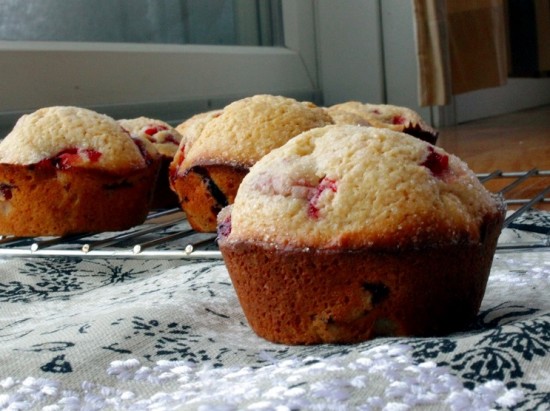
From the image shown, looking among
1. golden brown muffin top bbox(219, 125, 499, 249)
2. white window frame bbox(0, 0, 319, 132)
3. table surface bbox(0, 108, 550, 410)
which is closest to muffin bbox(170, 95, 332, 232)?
table surface bbox(0, 108, 550, 410)

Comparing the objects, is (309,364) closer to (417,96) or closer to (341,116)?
(341,116)

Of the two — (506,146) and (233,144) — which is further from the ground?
(233,144)

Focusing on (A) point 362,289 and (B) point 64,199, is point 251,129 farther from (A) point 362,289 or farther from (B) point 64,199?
(A) point 362,289

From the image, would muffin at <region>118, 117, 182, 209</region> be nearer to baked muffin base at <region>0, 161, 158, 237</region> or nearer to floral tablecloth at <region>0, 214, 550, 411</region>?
baked muffin base at <region>0, 161, 158, 237</region>

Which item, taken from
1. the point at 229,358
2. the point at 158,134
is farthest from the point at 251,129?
the point at 229,358

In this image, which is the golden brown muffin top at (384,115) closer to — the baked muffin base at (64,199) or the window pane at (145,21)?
the baked muffin base at (64,199)

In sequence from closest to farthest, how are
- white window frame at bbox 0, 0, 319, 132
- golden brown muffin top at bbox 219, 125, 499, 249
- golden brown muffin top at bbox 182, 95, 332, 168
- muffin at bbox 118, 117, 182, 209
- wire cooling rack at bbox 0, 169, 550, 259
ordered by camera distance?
golden brown muffin top at bbox 219, 125, 499, 249
wire cooling rack at bbox 0, 169, 550, 259
golden brown muffin top at bbox 182, 95, 332, 168
muffin at bbox 118, 117, 182, 209
white window frame at bbox 0, 0, 319, 132
